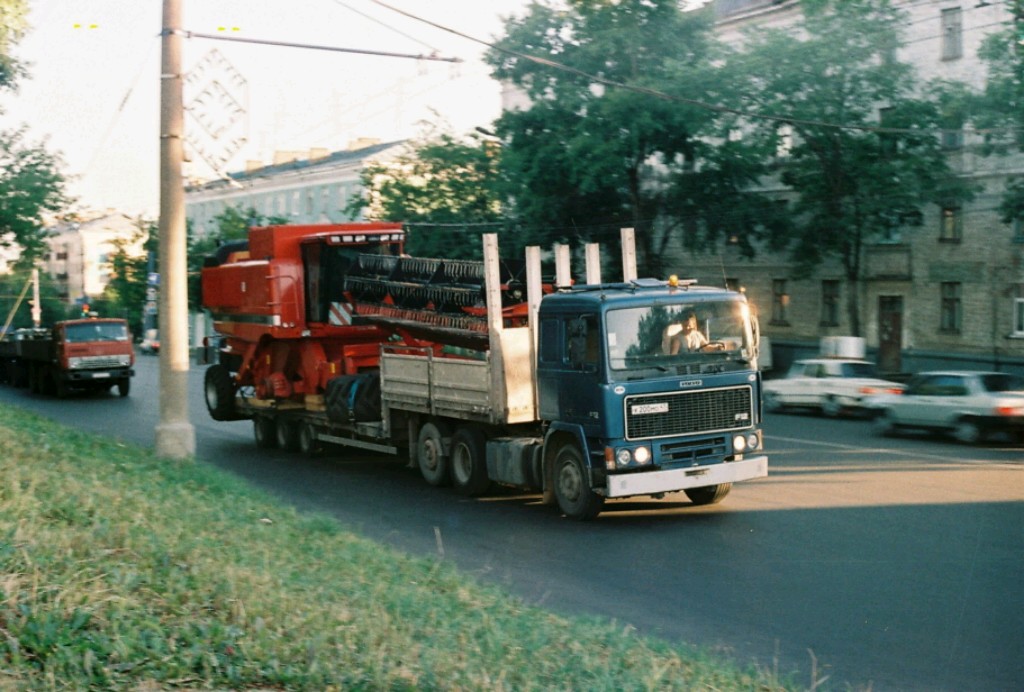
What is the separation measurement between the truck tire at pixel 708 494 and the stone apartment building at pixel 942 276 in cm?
2474

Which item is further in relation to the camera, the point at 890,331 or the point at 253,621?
the point at 890,331

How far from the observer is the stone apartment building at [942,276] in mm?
39625

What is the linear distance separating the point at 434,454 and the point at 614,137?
23689mm

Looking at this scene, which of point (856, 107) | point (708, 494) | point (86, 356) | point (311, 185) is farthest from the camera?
point (311, 185)

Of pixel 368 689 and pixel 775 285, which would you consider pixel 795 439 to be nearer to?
pixel 368 689

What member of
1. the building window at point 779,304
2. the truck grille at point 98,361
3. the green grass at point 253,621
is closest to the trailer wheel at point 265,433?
the green grass at point 253,621

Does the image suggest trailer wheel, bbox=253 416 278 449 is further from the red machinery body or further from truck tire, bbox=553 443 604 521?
truck tire, bbox=553 443 604 521

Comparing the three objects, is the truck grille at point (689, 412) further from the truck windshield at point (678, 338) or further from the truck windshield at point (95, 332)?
the truck windshield at point (95, 332)

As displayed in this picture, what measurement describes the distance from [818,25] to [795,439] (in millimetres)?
18436

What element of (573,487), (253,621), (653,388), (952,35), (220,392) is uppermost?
(952,35)

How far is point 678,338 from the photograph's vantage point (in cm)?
1358

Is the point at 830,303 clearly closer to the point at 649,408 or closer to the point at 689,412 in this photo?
the point at 689,412

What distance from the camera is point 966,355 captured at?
131ft

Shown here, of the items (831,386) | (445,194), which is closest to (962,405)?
(831,386)
